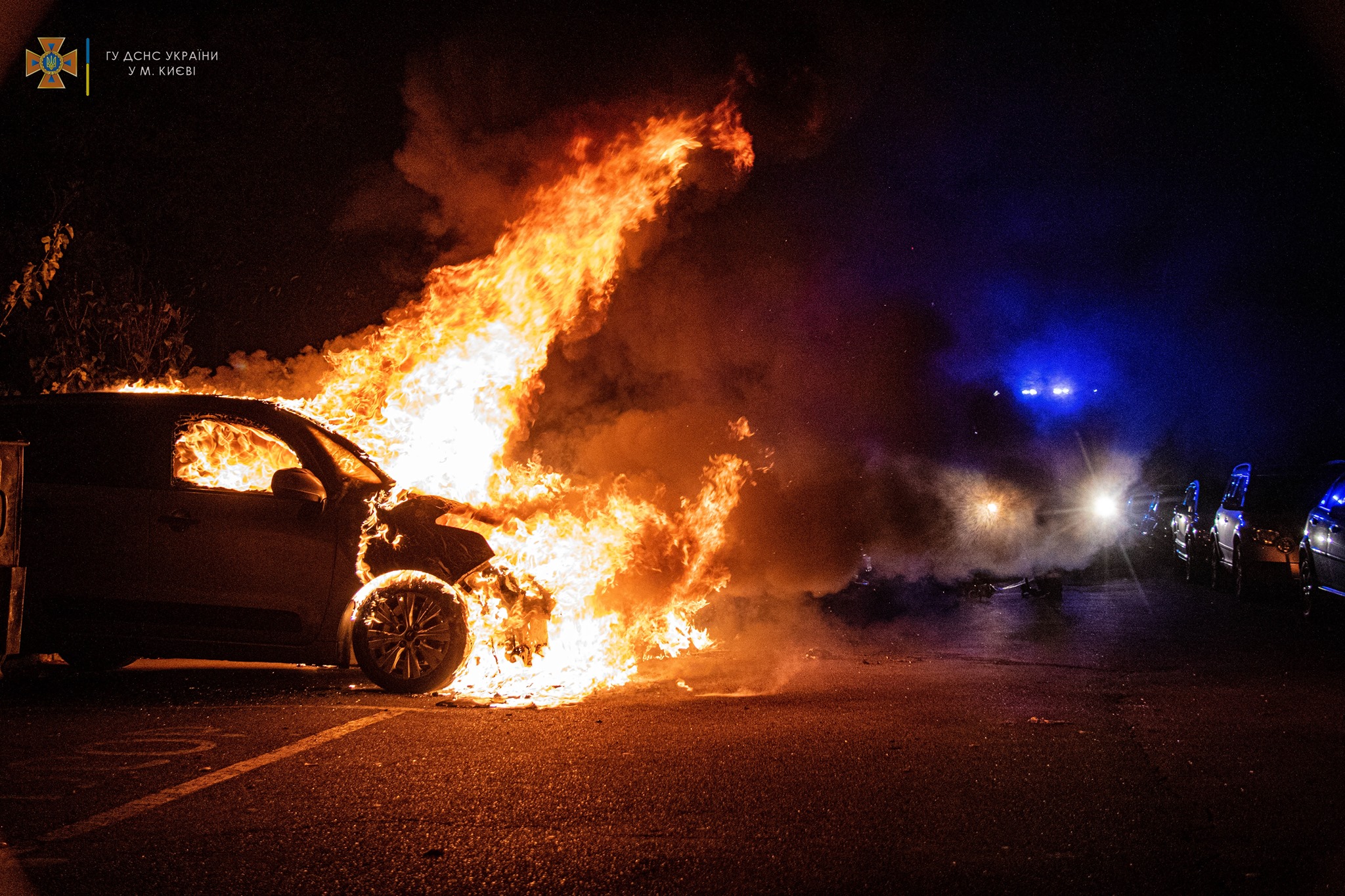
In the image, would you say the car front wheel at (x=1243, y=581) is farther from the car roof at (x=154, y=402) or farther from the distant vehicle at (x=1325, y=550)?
the car roof at (x=154, y=402)

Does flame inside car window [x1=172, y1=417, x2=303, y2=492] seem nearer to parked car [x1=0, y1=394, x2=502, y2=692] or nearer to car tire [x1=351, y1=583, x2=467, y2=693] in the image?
parked car [x1=0, y1=394, x2=502, y2=692]

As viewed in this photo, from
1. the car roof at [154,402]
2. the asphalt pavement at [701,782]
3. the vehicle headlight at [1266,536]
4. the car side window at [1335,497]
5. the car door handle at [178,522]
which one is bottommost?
the asphalt pavement at [701,782]

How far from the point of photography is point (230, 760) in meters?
5.08

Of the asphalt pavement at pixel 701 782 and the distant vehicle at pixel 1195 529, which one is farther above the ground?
the distant vehicle at pixel 1195 529

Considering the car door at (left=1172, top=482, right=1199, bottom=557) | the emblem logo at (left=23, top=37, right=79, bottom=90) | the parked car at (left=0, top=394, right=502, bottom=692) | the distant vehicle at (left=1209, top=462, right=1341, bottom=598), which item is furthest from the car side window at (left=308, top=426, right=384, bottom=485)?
the car door at (left=1172, top=482, right=1199, bottom=557)

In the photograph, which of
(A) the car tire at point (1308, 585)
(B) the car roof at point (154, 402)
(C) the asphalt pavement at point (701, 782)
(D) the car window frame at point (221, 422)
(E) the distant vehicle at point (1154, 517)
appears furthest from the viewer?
(E) the distant vehicle at point (1154, 517)

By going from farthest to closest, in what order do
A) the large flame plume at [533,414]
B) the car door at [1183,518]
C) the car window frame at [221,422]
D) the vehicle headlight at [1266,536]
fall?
1. the car door at [1183,518]
2. the vehicle headlight at [1266,536]
3. the large flame plume at [533,414]
4. the car window frame at [221,422]

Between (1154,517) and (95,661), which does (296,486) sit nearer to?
(95,661)

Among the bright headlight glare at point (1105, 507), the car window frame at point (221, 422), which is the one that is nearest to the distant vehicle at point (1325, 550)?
the car window frame at point (221, 422)

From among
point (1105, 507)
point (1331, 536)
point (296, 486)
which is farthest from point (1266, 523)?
point (1105, 507)

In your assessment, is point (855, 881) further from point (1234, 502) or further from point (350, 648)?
point (1234, 502)

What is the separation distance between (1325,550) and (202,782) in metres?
10.4

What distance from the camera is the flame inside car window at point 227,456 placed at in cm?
721

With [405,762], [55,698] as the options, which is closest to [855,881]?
[405,762]
